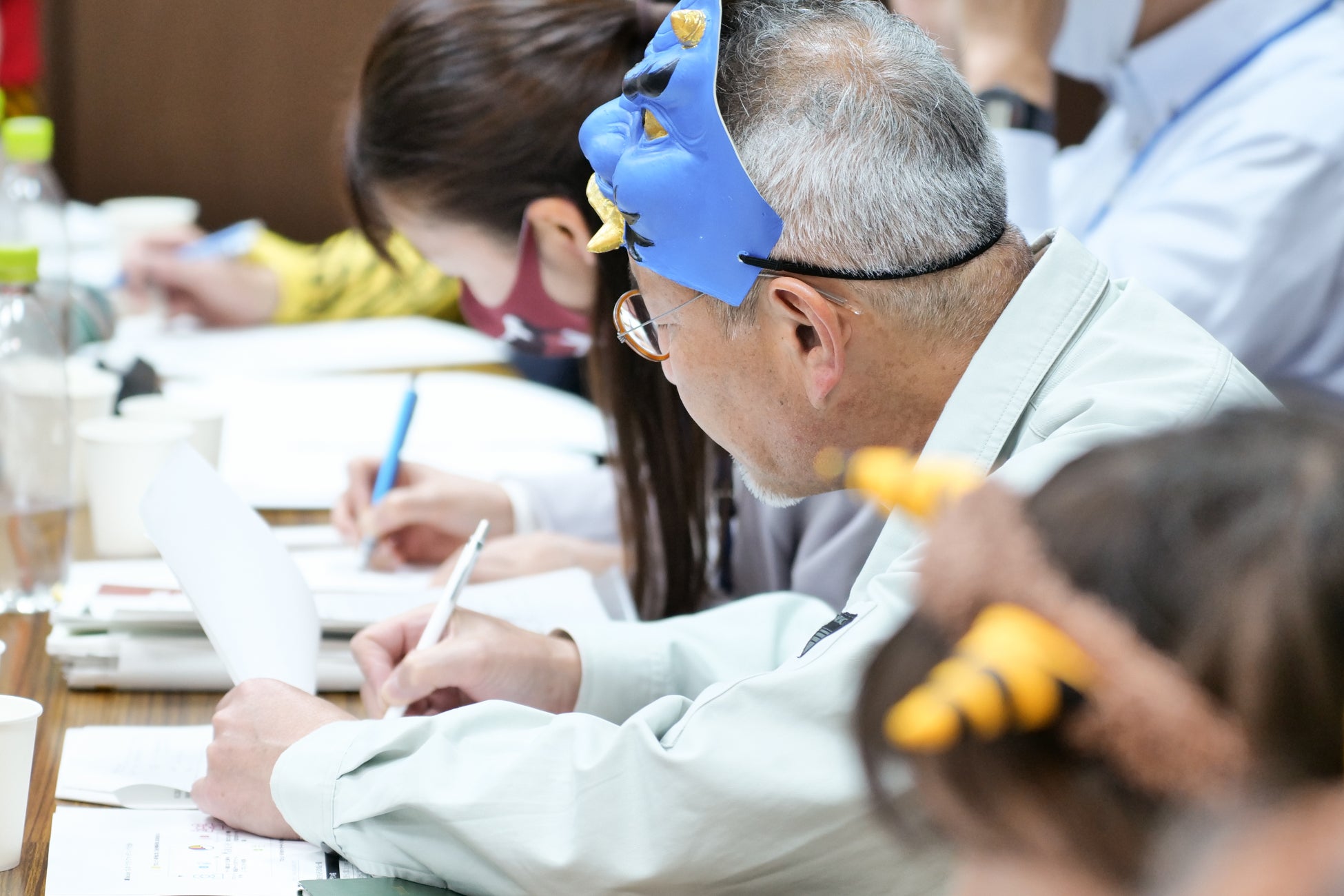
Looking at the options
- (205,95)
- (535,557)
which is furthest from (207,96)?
(535,557)

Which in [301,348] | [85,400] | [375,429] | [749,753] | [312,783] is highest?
[749,753]

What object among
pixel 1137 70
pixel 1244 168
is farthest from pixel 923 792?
pixel 1137 70

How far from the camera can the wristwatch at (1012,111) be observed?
207 cm

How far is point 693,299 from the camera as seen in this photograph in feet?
3.27

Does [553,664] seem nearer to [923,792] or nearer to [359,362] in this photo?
[923,792]

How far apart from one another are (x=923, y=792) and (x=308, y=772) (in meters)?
0.52

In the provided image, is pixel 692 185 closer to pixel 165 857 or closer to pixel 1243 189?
pixel 165 857

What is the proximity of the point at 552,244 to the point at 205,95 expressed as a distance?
194 centimetres

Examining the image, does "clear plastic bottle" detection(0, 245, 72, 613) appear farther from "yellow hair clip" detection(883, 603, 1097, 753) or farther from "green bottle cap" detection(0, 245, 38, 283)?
"yellow hair clip" detection(883, 603, 1097, 753)

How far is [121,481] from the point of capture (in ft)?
4.82

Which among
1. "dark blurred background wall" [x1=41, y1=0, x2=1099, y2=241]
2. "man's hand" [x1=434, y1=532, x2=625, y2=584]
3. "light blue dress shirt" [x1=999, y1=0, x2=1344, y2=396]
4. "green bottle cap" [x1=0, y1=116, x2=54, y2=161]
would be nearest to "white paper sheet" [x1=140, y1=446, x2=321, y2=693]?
"man's hand" [x1=434, y1=532, x2=625, y2=584]

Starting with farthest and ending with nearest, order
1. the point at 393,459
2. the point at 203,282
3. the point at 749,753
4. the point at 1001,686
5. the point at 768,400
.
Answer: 1. the point at 203,282
2. the point at 393,459
3. the point at 768,400
4. the point at 749,753
5. the point at 1001,686

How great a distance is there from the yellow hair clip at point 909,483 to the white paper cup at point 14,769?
0.59 meters

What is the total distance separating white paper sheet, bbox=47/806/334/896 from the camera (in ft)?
2.81
